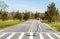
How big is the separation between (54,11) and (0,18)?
121 ft

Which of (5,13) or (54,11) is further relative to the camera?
(5,13)

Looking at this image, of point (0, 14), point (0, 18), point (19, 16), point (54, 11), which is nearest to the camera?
point (54, 11)

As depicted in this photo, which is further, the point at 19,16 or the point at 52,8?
the point at 19,16

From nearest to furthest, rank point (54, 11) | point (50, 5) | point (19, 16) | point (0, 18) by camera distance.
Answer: point (54, 11) → point (50, 5) → point (0, 18) → point (19, 16)

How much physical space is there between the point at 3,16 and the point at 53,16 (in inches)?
1227

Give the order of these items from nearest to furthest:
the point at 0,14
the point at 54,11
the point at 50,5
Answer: the point at 54,11 → the point at 50,5 → the point at 0,14

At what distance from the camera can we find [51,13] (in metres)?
75.2

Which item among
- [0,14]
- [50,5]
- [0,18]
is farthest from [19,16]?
[50,5]

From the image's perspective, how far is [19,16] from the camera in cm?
11588

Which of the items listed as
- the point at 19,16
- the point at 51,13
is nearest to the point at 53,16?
the point at 51,13

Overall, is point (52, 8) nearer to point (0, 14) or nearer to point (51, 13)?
point (51, 13)

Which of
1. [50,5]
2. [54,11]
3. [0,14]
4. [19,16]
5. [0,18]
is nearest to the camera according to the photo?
[54,11]

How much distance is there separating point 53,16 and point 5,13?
101ft

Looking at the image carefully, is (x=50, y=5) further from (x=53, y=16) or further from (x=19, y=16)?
(x=19, y=16)
